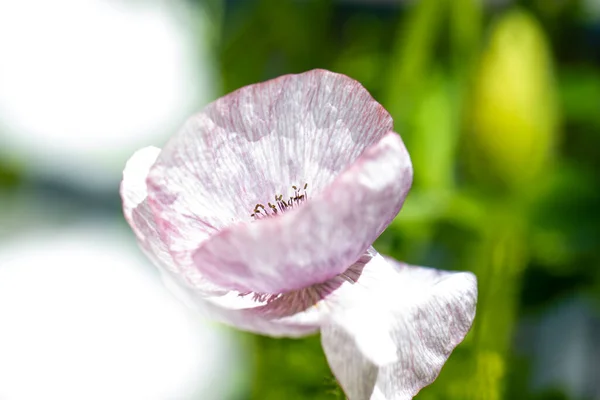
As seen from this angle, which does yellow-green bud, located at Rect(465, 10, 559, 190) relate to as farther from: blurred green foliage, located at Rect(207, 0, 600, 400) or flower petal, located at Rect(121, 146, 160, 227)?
flower petal, located at Rect(121, 146, 160, 227)

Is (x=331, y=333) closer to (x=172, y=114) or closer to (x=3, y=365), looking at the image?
(x=3, y=365)

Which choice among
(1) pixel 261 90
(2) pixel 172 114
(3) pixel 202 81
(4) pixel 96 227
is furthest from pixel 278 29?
(1) pixel 261 90

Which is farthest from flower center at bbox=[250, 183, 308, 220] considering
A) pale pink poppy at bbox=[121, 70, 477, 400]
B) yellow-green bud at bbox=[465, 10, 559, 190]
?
yellow-green bud at bbox=[465, 10, 559, 190]

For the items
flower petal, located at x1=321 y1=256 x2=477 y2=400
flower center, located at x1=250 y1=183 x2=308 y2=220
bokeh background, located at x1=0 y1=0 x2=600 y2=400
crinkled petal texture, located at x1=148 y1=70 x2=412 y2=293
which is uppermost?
crinkled petal texture, located at x1=148 y1=70 x2=412 y2=293

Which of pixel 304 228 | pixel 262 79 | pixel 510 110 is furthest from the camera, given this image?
pixel 262 79

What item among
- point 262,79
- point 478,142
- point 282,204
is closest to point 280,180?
point 282,204

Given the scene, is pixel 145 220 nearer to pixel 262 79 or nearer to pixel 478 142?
pixel 478 142

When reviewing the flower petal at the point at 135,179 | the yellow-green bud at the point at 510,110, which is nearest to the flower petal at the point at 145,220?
the flower petal at the point at 135,179
